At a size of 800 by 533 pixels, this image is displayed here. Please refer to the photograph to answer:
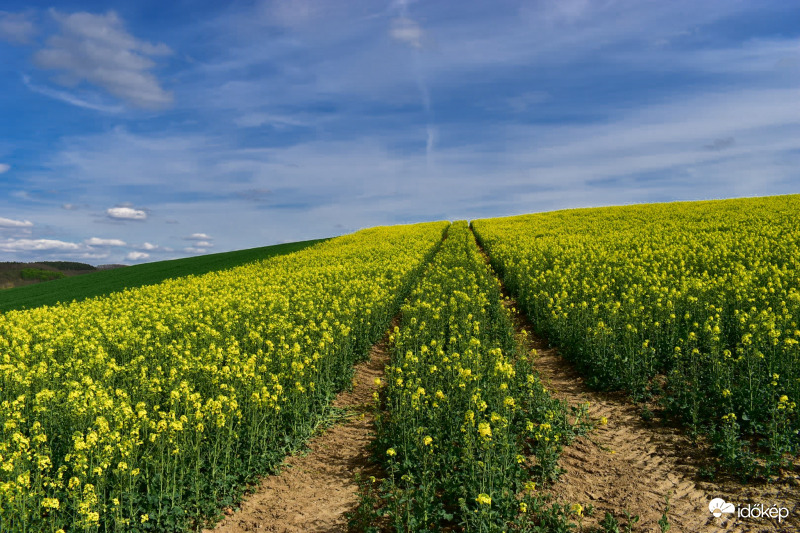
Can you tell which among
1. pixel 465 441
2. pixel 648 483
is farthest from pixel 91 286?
pixel 648 483

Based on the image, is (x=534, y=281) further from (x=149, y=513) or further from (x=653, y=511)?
(x=149, y=513)

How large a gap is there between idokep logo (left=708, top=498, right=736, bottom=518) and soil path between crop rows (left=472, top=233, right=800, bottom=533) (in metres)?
0.07

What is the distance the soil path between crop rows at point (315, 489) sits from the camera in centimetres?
636

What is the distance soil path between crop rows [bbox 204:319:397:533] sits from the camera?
6.36 metres

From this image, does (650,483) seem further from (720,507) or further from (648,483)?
(720,507)

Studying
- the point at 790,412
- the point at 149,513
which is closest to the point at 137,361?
the point at 149,513

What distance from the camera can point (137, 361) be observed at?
10094 millimetres

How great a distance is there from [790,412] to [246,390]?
9.42m

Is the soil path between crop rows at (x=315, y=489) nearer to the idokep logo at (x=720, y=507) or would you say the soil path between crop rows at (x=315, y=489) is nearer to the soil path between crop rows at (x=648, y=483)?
the soil path between crop rows at (x=648, y=483)

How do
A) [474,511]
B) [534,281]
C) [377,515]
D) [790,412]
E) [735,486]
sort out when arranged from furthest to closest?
[534,281] → [790,412] → [735,486] → [377,515] → [474,511]

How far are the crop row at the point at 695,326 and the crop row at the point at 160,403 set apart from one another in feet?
20.1

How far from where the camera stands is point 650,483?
7016 millimetres

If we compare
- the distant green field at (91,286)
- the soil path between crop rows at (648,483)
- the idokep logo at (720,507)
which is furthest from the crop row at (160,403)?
the distant green field at (91,286)

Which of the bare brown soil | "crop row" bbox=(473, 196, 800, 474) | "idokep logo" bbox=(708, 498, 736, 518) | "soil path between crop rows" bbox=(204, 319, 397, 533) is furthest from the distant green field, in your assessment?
"idokep logo" bbox=(708, 498, 736, 518)
